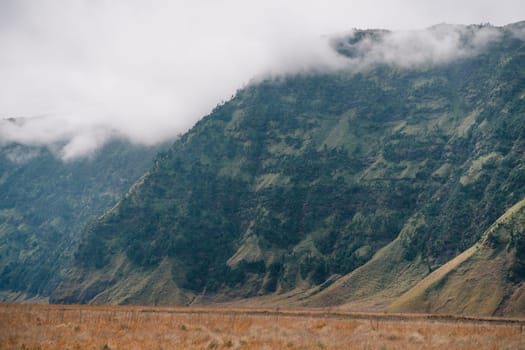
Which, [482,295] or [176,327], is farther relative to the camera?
[482,295]

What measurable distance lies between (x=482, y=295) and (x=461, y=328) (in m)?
158

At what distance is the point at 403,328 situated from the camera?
176 ft

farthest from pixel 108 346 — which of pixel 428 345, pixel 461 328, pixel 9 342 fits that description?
pixel 461 328

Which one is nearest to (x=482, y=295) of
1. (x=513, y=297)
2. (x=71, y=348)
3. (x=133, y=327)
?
(x=513, y=297)

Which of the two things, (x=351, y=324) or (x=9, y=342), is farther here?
(x=351, y=324)

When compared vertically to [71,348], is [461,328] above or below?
below

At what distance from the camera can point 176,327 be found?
56031 millimetres

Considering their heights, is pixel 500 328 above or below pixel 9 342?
below

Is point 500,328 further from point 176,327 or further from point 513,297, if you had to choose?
point 513,297

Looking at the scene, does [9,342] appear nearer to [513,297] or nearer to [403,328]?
[403,328]

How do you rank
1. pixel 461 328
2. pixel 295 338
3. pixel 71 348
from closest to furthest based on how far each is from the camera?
pixel 71 348, pixel 295 338, pixel 461 328

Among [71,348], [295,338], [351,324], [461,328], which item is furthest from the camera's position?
[351,324]

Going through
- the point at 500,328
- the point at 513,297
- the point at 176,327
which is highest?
the point at 176,327

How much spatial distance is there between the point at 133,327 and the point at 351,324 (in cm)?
2195
